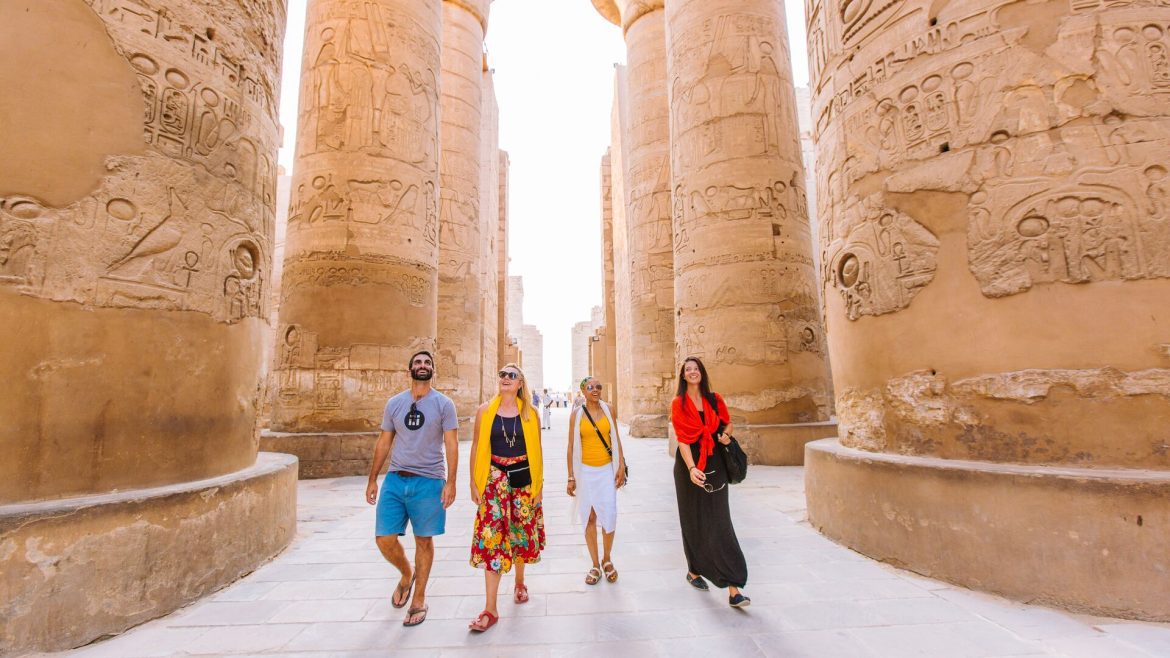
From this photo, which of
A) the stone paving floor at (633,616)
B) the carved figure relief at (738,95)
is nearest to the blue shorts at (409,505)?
the stone paving floor at (633,616)

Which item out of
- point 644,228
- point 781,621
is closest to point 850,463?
point 781,621

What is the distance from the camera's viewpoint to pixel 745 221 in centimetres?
824

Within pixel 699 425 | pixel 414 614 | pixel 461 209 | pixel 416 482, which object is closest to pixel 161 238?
pixel 416 482

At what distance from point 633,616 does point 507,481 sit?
3.16 ft

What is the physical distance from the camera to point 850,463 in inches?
149

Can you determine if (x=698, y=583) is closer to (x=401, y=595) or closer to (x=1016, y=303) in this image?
(x=401, y=595)

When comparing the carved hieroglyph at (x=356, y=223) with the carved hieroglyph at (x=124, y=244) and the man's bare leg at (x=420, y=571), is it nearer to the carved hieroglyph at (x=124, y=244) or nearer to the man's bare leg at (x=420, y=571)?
the carved hieroglyph at (x=124, y=244)

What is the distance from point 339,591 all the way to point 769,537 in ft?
10.2

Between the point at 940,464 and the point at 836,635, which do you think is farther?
the point at 940,464

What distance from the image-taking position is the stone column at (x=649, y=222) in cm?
1304

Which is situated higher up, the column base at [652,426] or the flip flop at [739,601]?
the column base at [652,426]

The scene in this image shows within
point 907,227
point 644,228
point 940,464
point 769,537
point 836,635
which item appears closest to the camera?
point 836,635

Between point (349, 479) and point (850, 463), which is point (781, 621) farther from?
point (349, 479)

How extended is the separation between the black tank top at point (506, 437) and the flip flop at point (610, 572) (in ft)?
3.43
